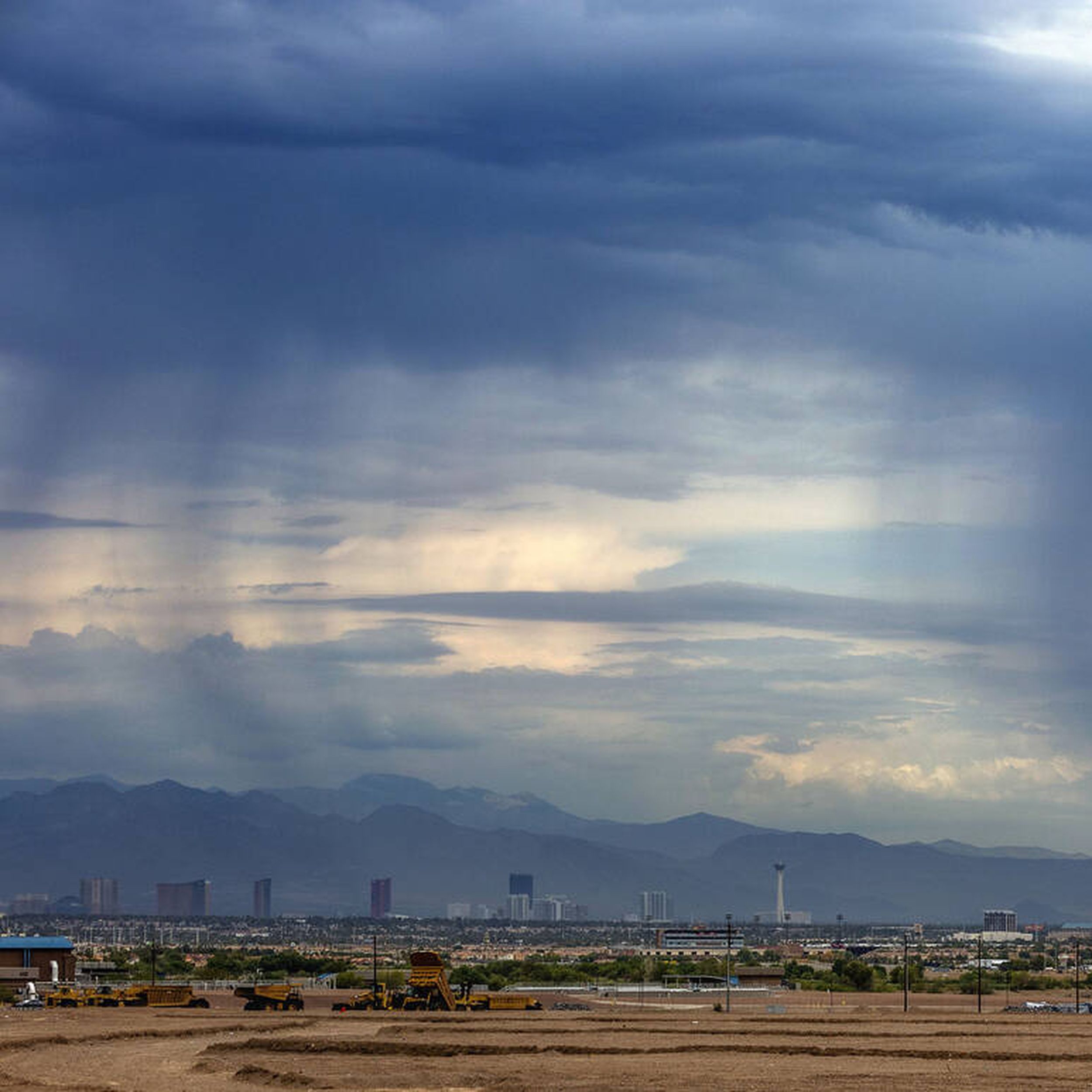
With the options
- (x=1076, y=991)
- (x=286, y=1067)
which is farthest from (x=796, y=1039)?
(x=1076, y=991)

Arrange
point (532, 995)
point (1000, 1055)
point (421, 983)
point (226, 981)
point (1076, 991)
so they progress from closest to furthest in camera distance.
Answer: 1. point (1000, 1055)
2. point (421, 983)
3. point (1076, 991)
4. point (532, 995)
5. point (226, 981)

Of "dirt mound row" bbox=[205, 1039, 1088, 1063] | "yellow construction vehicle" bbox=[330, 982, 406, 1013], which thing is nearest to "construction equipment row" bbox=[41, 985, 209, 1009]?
"yellow construction vehicle" bbox=[330, 982, 406, 1013]

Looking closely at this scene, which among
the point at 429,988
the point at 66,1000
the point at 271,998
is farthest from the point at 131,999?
the point at 429,988

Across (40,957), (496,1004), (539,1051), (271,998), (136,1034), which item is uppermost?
(539,1051)

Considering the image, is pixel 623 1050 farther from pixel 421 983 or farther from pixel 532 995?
pixel 532 995

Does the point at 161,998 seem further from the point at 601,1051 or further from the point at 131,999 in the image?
the point at 601,1051

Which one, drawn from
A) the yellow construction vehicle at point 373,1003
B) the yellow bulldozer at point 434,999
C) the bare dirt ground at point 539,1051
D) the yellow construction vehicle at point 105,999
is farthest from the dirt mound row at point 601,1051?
the yellow construction vehicle at point 105,999

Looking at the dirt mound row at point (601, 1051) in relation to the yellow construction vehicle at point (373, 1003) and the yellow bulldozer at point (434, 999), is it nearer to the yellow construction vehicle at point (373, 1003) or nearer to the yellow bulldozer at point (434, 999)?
the yellow bulldozer at point (434, 999)

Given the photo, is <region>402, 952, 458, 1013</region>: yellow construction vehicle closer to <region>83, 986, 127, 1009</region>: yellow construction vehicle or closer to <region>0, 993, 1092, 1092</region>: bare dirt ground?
<region>0, 993, 1092, 1092</region>: bare dirt ground
